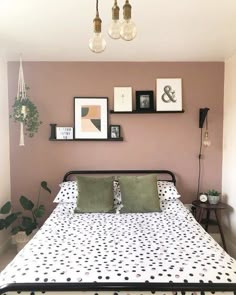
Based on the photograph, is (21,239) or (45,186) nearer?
(21,239)

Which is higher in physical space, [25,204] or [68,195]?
[68,195]

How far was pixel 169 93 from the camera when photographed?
10.9ft

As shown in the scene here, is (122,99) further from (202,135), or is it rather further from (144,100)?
(202,135)

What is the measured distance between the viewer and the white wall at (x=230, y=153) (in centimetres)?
310

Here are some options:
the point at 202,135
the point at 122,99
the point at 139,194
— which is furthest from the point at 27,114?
the point at 202,135

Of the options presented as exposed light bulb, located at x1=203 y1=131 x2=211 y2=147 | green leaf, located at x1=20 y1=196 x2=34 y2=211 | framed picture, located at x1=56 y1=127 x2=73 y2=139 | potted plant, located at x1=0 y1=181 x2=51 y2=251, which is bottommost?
potted plant, located at x1=0 y1=181 x2=51 y2=251

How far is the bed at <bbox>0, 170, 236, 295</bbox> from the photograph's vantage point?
1.27 m

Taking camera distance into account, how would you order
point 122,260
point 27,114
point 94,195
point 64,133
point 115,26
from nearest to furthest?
point 115,26 → point 122,260 → point 94,195 → point 27,114 → point 64,133

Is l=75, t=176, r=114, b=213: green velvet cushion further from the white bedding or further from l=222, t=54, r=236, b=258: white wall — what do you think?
l=222, t=54, r=236, b=258: white wall

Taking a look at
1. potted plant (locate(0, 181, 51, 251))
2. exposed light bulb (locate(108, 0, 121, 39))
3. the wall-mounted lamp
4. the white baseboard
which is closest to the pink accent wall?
the wall-mounted lamp

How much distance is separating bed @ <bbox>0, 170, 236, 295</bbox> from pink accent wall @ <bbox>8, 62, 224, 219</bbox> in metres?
0.99

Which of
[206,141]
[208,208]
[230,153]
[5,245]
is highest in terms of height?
[206,141]

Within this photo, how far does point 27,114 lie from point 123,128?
45.6 inches

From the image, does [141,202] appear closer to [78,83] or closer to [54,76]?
[78,83]
